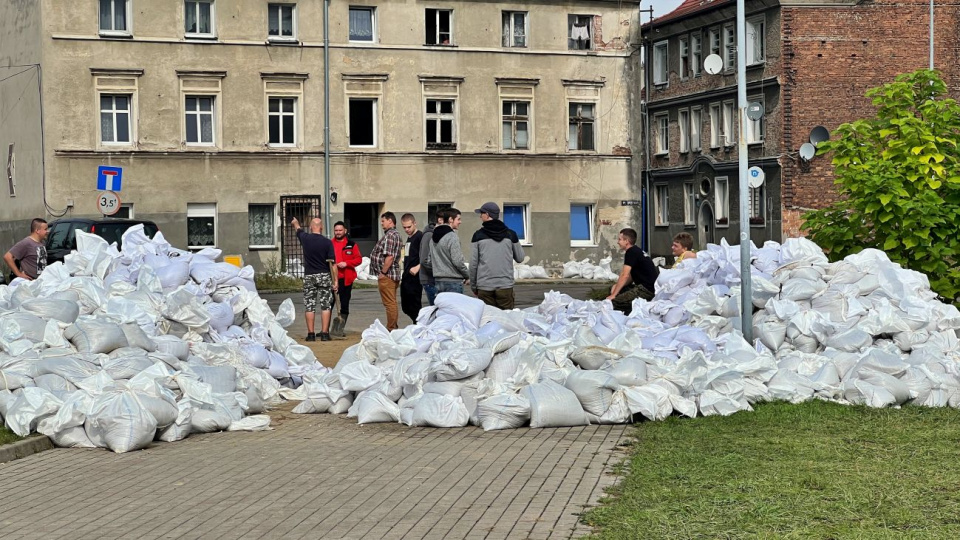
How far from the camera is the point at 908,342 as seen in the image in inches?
545

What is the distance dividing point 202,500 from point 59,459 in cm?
243

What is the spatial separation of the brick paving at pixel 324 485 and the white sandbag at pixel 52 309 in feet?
7.37

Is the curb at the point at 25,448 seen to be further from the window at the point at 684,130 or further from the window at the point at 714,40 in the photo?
the window at the point at 684,130

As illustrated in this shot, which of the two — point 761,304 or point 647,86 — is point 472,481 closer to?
point 761,304

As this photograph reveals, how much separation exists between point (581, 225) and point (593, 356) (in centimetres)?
3504

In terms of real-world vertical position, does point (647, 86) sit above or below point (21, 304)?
above

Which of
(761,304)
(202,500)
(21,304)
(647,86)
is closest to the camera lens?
(202,500)

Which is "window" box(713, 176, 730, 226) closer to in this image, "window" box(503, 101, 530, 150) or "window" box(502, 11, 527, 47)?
"window" box(503, 101, 530, 150)

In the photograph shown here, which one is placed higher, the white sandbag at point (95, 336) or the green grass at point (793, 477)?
the white sandbag at point (95, 336)

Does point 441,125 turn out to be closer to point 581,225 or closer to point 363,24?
point 363,24

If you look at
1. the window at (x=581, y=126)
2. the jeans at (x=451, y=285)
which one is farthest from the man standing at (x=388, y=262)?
the window at (x=581, y=126)

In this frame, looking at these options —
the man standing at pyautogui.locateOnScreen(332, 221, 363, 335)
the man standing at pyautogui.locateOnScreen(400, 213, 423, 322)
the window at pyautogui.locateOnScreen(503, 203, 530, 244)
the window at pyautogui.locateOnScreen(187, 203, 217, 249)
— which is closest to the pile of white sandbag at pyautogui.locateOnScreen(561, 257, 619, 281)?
the window at pyautogui.locateOnScreen(503, 203, 530, 244)

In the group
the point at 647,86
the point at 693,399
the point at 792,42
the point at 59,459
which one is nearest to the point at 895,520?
the point at 693,399

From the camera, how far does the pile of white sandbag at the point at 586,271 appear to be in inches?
1813
